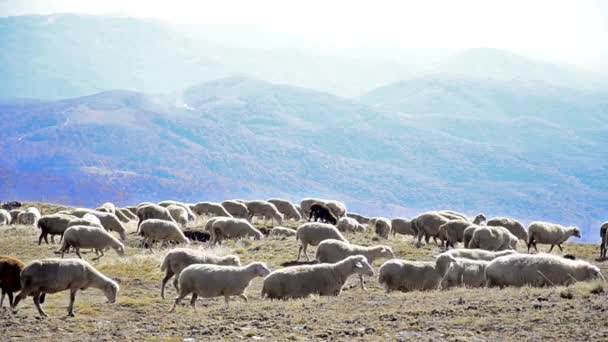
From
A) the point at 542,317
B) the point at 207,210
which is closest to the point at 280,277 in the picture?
the point at 542,317

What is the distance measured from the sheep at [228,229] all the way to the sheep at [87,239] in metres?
4.77

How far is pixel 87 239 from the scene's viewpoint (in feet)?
85.2

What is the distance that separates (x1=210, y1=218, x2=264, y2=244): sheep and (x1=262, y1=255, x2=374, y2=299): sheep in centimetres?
1221

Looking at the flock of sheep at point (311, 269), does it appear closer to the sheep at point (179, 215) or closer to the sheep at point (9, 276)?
the sheep at point (9, 276)

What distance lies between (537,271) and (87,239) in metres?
15.3

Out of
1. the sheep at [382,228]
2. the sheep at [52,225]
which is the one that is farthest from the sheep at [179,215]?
the sheep at [382,228]

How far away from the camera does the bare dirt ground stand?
12961 millimetres

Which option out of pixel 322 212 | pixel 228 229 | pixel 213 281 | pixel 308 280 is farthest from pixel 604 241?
pixel 213 281

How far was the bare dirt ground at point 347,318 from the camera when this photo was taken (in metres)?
13.0

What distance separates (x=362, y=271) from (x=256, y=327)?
19.6ft

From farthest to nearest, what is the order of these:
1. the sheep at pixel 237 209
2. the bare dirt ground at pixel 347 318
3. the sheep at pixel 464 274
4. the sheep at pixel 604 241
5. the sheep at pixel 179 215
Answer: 1. the sheep at pixel 237 209
2. the sheep at pixel 179 215
3. the sheep at pixel 604 241
4. the sheep at pixel 464 274
5. the bare dirt ground at pixel 347 318

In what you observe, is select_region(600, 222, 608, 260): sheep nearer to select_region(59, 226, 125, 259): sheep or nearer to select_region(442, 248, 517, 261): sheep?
select_region(442, 248, 517, 261): sheep

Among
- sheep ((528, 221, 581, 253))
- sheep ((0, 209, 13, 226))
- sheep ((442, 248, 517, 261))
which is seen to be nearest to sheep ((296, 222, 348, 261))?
sheep ((442, 248, 517, 261))

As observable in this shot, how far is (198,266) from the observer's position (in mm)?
18000
